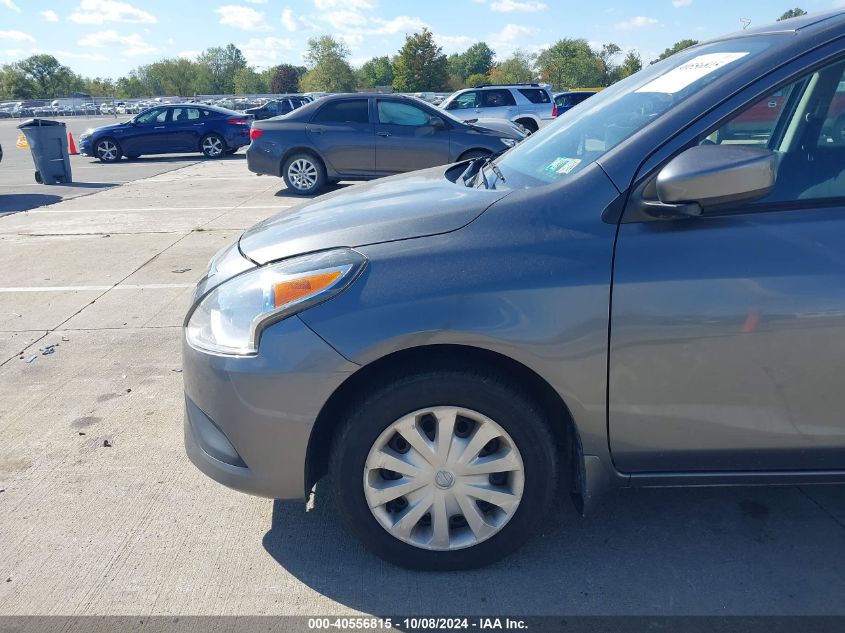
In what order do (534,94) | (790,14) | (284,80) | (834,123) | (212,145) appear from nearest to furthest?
(834,123)
(790,14)
(212,145)
(534,94)
(284,80)

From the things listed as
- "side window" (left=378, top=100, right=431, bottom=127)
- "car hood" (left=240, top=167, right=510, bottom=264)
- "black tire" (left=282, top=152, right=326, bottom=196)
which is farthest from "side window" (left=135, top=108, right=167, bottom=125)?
"car hood" (left=240, top=167, right=510, bottom=264)

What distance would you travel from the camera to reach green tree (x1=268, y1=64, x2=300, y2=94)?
110500mm

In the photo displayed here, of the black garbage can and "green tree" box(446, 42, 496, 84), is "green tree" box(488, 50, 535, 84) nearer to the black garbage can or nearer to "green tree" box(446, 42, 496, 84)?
"green tree" box(446, 42, 496, 84)

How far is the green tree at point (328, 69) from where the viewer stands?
97.8 metres

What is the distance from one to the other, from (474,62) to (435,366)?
11824 cm

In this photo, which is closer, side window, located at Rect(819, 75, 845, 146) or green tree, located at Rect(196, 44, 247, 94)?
side window, located at Rect(819, 75, 845, 146)

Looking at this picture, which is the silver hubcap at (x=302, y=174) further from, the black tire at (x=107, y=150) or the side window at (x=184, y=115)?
the black tire at (x=107, y=150)

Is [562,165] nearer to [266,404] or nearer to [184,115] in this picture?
[266,404]

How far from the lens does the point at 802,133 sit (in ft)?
8.84

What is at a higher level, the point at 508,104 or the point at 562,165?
the point at 508,104

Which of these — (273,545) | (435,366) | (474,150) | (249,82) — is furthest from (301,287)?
(249,82)

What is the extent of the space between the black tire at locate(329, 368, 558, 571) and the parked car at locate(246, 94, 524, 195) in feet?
30.3

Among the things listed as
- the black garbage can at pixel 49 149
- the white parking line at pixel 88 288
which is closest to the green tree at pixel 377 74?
the black garbage can at pixel 49 149

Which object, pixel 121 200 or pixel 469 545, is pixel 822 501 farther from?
pixel 121 200
